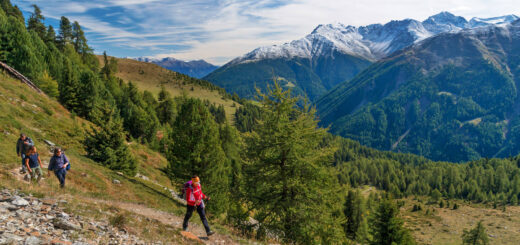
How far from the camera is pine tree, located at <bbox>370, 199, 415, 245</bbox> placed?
33188 millimetres

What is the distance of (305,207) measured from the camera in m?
16.2

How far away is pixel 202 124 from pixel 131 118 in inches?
1753

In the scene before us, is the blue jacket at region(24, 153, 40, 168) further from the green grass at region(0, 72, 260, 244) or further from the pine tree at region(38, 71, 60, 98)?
the pine tree at region(38, 71, 60, 98)

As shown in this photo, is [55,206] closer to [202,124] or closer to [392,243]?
[202,124]

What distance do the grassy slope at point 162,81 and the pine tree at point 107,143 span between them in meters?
128

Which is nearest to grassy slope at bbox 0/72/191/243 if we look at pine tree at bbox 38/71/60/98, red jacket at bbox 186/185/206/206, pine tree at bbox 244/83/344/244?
red jacket at bbox 186/185/206/206

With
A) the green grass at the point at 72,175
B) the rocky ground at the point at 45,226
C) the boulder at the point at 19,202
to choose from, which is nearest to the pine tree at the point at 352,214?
the green grass at the point at 72,175

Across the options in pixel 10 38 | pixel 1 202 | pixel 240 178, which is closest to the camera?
pixel 1 202

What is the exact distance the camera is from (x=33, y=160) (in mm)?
15453

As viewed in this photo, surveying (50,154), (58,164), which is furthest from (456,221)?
(58,164)

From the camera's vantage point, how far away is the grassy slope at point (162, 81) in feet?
519

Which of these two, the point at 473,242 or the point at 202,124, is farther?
the point at 473,242

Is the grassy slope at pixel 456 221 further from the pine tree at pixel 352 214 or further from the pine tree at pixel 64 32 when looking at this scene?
the pine tree at pixel 64 32

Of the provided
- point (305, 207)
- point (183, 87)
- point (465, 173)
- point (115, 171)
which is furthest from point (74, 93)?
point (465, 173)
